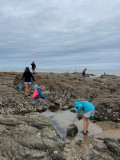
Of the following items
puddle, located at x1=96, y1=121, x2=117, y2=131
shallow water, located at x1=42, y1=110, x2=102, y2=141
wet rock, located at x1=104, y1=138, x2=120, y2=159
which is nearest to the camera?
wet rock, located at x1=104, y1=138, x2=120, y2=159

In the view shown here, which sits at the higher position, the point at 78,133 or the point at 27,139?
the point at 27,139

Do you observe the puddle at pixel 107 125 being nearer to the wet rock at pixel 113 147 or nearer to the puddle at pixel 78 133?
the puddle at pixel 78 133

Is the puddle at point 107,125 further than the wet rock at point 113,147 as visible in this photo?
Yes

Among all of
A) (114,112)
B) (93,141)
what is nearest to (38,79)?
(114,112)

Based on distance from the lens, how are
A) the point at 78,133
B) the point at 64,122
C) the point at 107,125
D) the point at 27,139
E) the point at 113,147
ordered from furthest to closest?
the point at 64,122, the point at 107,125, the point at 78,133, the point at 113,147, the point at 27,139

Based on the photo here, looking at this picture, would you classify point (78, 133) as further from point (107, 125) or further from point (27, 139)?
point (27, 139)

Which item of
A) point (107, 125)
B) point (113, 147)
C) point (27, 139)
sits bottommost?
point (107, 125)

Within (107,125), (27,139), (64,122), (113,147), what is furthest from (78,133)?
(27,139)

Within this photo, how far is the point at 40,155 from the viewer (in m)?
5.31

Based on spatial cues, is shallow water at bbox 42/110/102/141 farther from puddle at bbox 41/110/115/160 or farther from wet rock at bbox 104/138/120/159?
wet rock at bbox 104/138/120/159

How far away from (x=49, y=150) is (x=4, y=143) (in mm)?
1810

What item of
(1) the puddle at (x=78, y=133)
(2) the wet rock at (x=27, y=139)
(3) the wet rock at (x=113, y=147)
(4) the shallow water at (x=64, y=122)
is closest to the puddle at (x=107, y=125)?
(1) the puddle at (x=78, y=133)

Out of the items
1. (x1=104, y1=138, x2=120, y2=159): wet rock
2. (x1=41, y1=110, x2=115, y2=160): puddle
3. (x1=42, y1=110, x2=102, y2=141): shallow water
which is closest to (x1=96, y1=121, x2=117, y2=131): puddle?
(x1=41, y1=110, x2=115, y2=160): puddle

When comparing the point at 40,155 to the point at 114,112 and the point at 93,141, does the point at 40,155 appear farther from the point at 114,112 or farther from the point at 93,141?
the point at 114,112
